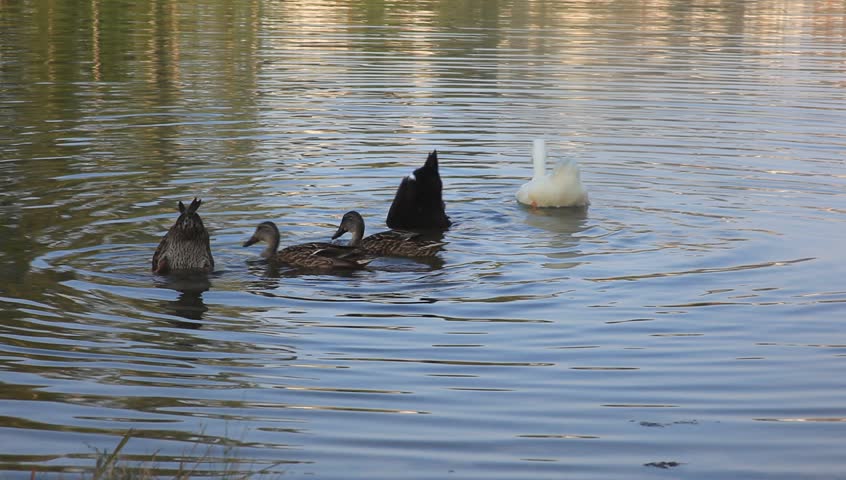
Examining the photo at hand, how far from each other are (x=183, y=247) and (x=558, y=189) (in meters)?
4.47

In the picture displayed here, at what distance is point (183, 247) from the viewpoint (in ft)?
34.0

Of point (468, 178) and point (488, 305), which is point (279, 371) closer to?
point (488, 305)

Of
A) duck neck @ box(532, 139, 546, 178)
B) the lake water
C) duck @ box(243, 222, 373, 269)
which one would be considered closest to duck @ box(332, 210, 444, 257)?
the lake water

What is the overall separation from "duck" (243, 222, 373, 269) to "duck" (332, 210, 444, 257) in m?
0.43

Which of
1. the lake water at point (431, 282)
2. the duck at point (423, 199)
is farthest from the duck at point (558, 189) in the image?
the duck at point (423, 199)

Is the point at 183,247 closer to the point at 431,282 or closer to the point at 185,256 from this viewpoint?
the point at 185,256

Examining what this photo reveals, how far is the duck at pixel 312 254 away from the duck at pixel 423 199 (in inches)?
57.9

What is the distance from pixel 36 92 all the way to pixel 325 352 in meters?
13.6

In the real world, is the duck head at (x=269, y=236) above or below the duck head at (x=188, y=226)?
below

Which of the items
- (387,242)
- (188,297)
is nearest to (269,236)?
(387,242)

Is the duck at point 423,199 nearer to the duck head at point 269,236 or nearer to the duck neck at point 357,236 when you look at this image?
the duck neck at point 357,236

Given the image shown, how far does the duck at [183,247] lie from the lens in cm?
1035

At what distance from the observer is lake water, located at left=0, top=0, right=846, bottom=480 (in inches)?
264

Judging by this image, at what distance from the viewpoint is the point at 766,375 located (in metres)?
7.93
